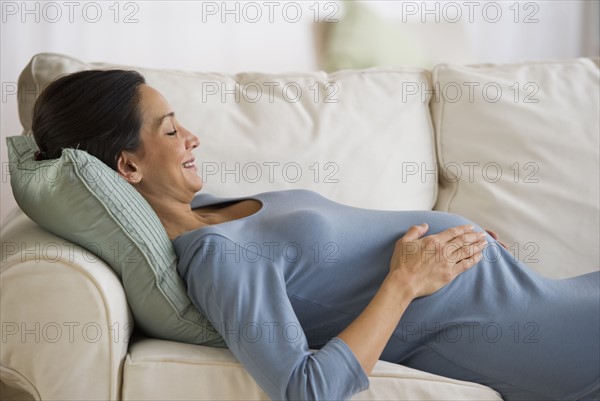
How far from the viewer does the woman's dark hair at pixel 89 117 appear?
1.34 metres

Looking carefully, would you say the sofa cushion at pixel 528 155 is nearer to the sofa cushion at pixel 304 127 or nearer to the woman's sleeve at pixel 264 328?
the sofa cushion at pixel 304 127

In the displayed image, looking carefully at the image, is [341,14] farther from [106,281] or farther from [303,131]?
[106,281]

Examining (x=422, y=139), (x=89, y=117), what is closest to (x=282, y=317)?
(x=89, y=117)

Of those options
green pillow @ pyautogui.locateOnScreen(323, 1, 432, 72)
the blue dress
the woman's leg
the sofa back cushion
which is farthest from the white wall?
the woman's leg

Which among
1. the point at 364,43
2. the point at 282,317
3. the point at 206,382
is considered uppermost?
the point at 364,43

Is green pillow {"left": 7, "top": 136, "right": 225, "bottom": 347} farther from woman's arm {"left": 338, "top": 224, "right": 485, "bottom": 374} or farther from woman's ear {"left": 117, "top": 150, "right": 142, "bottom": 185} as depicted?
woman's arm {"left": 338, "top": 224, "right": 485, "bottom": 374}

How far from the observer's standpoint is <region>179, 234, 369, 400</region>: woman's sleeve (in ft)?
3.57

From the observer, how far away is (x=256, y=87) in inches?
71.1

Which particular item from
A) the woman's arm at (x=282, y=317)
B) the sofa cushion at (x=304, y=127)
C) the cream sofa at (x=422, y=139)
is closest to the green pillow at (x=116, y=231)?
the woman's arm at (x=282, y=317)

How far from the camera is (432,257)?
4.19 ft

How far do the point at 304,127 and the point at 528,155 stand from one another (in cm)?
53

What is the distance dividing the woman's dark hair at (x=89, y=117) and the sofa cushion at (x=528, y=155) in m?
0.81

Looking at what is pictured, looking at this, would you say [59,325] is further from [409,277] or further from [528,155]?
[528,155]

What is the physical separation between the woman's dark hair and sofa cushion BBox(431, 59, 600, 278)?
81 cm
